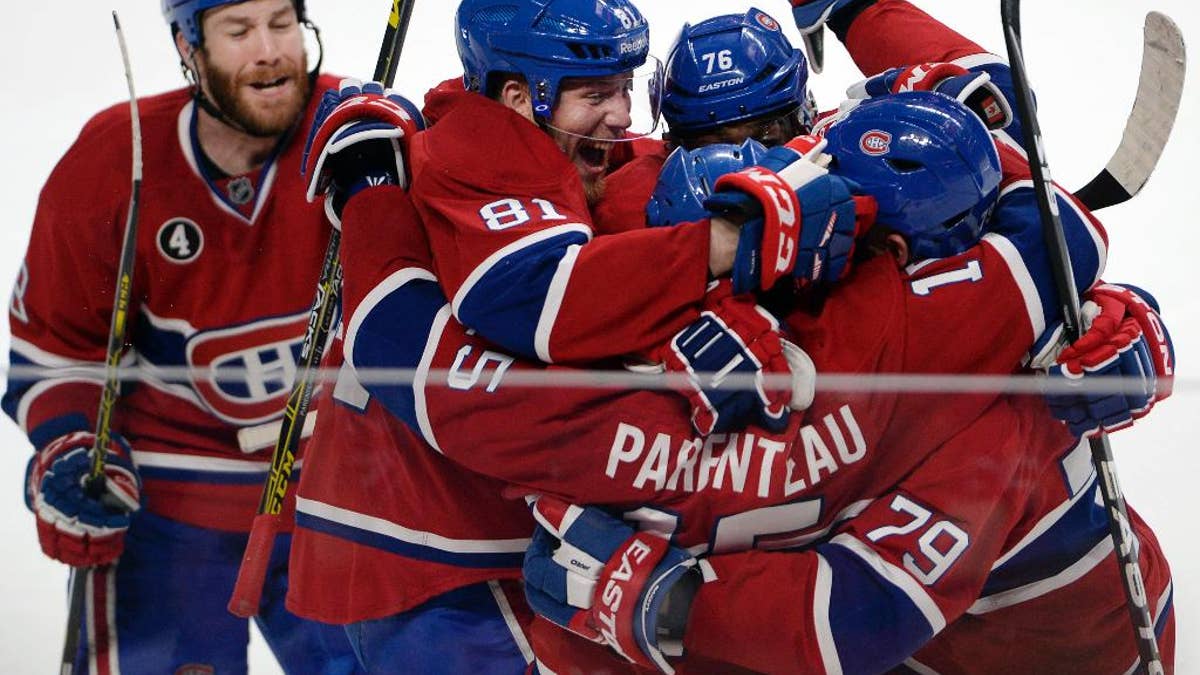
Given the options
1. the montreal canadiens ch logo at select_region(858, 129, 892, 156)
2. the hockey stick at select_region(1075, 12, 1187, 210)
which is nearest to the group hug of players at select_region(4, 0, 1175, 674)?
the montreal canadiens ch logo at select_region(858, 129, 892, 156)

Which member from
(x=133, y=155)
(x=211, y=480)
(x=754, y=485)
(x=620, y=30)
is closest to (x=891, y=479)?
(x=754, y=485)

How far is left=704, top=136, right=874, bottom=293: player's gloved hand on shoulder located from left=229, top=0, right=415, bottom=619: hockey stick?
0.57 m

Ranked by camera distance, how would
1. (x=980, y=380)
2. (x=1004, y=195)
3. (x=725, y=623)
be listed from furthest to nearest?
(x=1004, y=195) < (x=725, y=623) < (x=980, y=380)

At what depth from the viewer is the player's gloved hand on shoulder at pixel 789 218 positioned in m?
1.55

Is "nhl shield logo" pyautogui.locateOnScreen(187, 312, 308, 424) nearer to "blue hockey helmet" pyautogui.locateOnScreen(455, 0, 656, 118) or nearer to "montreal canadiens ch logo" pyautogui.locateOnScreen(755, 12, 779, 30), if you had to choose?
"blue hockey helmet" pyautogui.locateOnScreen(455, 0, 656, 118)

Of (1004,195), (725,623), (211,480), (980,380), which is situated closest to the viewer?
(980,380)

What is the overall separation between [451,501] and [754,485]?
0.39 metres

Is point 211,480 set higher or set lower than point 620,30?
lower

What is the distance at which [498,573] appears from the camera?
182 centimetres

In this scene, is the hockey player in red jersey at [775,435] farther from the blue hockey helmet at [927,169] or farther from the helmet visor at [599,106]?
the helmet visor at [599,106]

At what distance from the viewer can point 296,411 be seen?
5.82 feet

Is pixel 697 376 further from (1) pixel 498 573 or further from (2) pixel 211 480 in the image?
(2) pixel 211 480

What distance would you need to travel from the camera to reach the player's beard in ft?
7.36

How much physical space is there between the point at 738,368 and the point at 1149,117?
888mm
